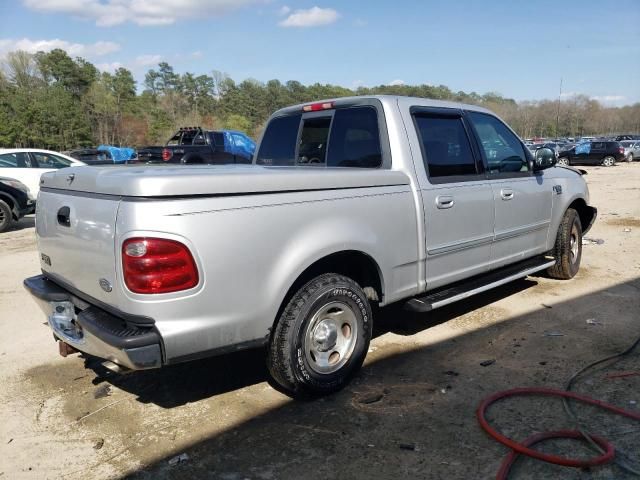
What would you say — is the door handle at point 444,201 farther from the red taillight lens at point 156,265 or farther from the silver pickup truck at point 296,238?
the red taillight lens at point 156,265

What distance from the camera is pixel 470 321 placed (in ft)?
15.8

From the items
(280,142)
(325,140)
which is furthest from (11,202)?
(325,140)

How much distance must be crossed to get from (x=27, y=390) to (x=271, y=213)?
2289 millimetres

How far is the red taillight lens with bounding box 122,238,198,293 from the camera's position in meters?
2.53

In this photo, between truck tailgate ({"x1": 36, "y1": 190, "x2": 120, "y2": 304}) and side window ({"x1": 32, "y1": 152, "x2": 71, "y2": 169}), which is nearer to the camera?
truck tailgate ({"x1": 36, "y1": 190, "x2": 120, "y2": 304})

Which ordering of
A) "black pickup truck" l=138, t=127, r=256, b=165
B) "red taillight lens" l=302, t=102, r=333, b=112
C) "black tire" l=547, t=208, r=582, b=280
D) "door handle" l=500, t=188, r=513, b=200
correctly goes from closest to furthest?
"red taillight lens" l=302, t=102, r=333, b=112 < "door handle" l=500, t=188, r=513, b=200 < "black tire" l=547, t=208, r=582, b=280 < "black pickup truck" l=138, t=127, r=256, b=165

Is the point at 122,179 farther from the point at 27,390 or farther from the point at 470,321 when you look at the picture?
the point at 470,321

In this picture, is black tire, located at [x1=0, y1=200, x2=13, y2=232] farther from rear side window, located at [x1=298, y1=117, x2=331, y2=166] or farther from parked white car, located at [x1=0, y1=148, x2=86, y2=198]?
rear side window, located at [x1=298, y1=117, x2=331, y2=166]

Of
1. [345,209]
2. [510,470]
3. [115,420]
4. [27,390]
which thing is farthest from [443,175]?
[27,390]

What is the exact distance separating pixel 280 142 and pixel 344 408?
8.53ft

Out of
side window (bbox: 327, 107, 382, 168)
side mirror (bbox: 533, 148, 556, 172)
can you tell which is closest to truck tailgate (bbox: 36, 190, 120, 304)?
side window (bbox: 327, 107, 382, 168)

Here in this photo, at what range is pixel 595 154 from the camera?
33.2 metres

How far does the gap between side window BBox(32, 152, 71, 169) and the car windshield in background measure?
1032 cm

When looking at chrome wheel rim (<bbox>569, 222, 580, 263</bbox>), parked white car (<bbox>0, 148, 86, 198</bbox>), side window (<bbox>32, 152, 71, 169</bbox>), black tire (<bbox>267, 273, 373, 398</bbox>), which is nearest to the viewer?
black tire (<bbox>267, 273, 373, 398</bbox>)
